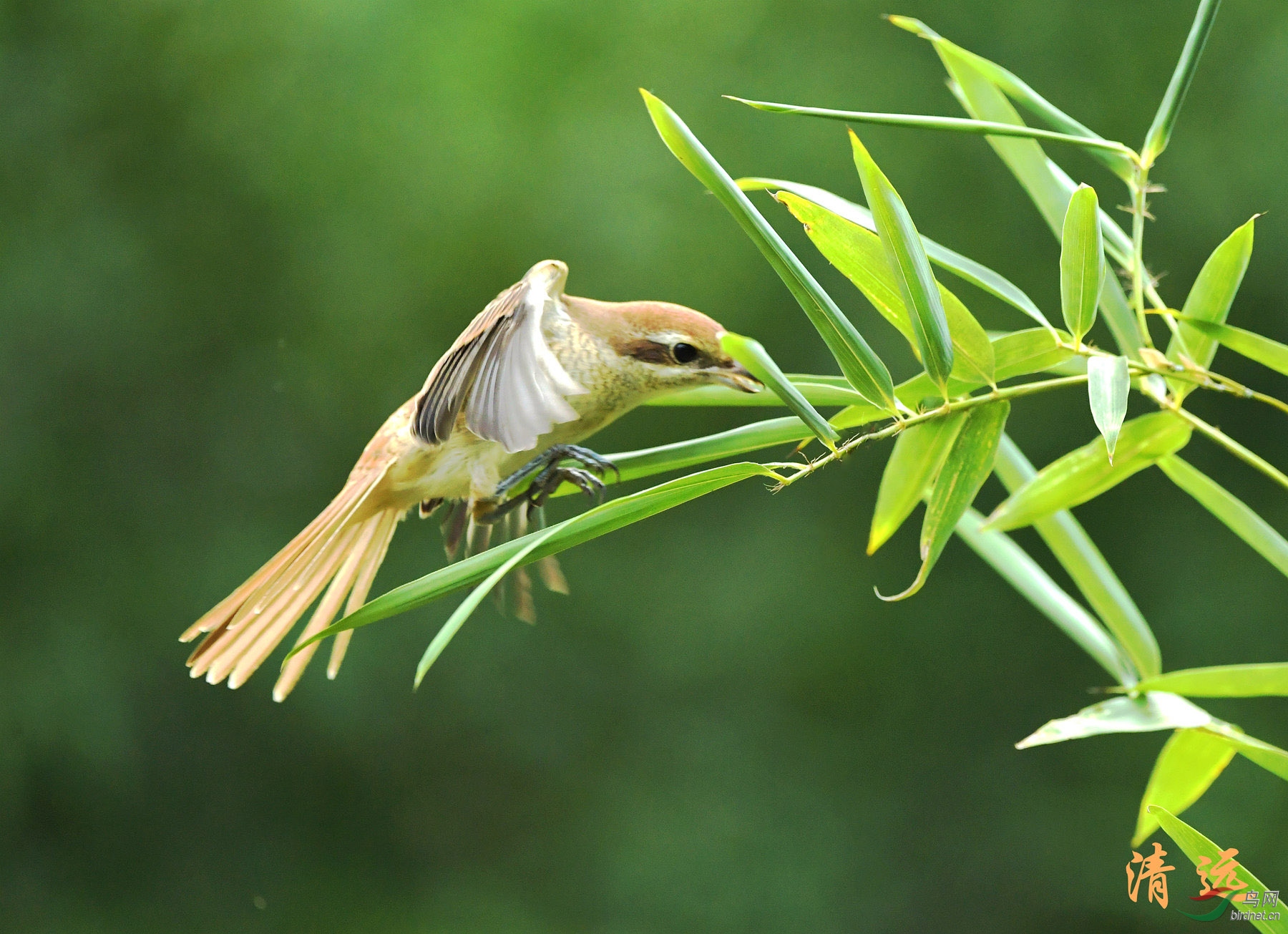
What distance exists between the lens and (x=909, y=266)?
36 centimetres

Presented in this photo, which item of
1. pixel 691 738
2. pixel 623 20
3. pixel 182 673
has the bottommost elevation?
pixel 691 738

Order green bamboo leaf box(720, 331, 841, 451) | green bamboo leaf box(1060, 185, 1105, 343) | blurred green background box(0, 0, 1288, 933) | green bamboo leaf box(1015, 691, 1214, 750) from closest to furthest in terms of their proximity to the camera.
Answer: green bamboo leaf box(720, 331, 841, 451), green bamboo leaf box(1060, 185, 1105, 343), green bamboo leaf box(1015, 691, 1214, 750), blurred green background box(0, 0, 1288, 933)

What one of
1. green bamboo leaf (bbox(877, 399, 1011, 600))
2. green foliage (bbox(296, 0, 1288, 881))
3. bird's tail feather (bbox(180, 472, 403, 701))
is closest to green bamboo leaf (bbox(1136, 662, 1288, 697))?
green foliage (bbox(296, 0, 1288, 881))

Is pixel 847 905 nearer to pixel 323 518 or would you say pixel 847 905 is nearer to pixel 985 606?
pixel 985 606

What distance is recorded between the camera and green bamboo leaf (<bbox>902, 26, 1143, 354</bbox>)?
20.2 inches

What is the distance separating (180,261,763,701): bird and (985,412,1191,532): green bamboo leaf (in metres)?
0.14

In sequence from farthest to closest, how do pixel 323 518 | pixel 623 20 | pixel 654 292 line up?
1. pixel 623 20
2. pixel 654 292
3. pixel 323 518

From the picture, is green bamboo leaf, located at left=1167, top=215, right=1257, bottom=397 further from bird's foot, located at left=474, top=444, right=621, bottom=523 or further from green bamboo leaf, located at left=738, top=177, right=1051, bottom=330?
bird's foot, located at left=474, top=444, right=621, bottom=523

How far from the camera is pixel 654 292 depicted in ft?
5.05

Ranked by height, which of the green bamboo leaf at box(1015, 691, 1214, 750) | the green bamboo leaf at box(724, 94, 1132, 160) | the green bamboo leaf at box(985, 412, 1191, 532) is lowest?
the green bamboo leaf at box(1015, 691, 1214, 750)

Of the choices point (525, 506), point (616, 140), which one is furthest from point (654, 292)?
point (525, 506)

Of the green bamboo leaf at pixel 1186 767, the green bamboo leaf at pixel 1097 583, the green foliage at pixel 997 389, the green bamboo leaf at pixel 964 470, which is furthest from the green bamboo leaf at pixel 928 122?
the green bamboo leaf at pixel 1186 767

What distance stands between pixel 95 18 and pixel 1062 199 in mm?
1687

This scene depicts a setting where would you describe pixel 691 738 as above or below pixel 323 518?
below
